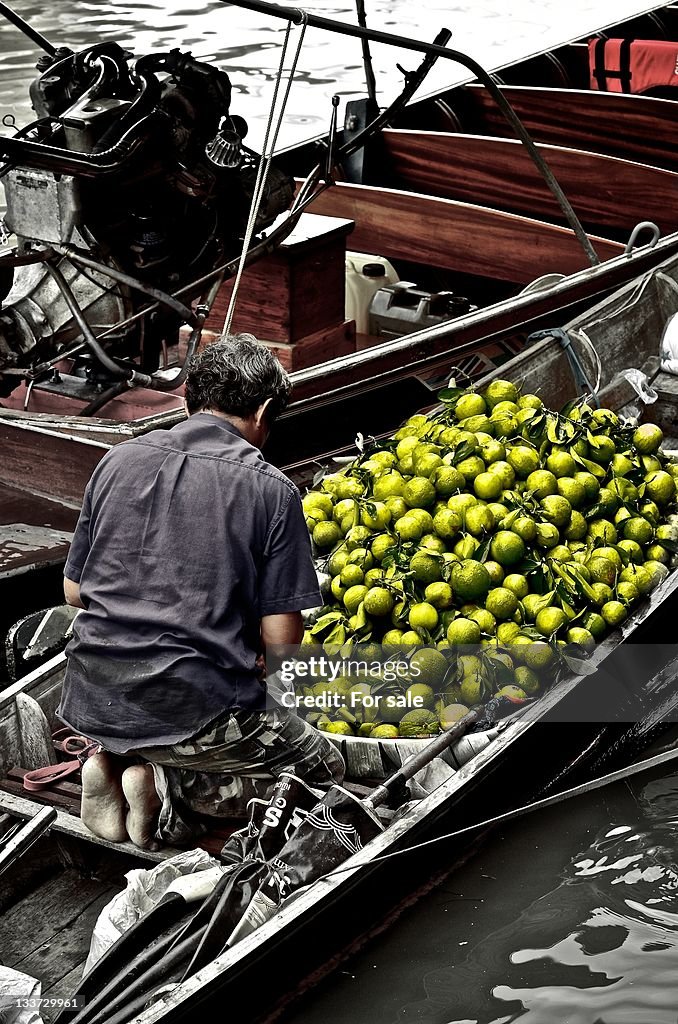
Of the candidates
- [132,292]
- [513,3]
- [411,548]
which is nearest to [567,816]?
[411,548]

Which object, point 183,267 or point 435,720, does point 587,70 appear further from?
point 435,720

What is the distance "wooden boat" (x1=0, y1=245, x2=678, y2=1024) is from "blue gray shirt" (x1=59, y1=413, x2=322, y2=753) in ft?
1.36

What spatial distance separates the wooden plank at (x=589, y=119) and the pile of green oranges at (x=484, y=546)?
12.0 feet

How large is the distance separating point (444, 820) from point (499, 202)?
437 cm

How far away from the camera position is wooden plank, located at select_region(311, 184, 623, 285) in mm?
5742

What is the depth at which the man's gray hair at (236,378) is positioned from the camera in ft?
8.45

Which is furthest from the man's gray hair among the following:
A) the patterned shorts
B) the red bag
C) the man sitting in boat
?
the red bag

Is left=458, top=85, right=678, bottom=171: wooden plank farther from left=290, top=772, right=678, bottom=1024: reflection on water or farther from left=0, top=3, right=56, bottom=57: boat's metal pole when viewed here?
left=290, top=772, right=678, bottom=1024: reflection on water

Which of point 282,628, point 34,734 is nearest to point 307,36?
point 34,734

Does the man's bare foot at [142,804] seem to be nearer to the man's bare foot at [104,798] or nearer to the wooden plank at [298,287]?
the man's bare foot at [104,798]

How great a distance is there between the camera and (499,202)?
648 cm

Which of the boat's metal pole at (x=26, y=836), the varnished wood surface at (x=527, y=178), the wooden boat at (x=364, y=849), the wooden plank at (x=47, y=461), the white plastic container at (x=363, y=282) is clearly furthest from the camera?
the varnished wood surface at (x=527, y=178)

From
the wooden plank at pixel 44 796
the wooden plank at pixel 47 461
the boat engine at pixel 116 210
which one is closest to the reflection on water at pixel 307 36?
the boat engine at pixel 116 210

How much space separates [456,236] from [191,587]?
149 inches
